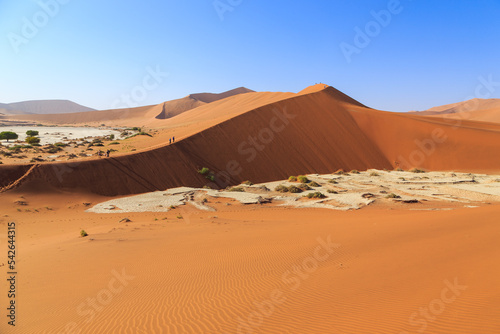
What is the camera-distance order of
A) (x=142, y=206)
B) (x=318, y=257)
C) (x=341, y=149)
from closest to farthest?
(x=318, y=257) → (x=142, y=206) → (x=341, y=149)

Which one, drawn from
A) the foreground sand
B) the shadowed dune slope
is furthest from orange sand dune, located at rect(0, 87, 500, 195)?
the foreground sand

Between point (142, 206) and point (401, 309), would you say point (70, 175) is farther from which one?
point (401, 309)

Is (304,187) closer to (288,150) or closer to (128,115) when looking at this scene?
(288,150)

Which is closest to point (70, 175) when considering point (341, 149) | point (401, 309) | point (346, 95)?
point (401, 309)

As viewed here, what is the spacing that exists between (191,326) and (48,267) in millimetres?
5553

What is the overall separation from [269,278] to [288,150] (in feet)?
86.4

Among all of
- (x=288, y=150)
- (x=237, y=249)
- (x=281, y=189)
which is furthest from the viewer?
(x=288, y=150)

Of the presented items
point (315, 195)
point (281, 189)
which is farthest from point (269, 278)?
point (281, 189)

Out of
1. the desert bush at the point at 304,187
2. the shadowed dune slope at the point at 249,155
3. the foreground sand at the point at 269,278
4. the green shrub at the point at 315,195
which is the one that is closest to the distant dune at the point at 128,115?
the shadowed dune slope at the point at 249,155

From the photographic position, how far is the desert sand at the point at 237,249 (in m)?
5.05

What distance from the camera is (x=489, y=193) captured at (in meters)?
20.9

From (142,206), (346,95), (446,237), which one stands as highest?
(346,95)

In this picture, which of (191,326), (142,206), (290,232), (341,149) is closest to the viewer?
(191,326)

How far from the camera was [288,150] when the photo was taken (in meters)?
32.7
